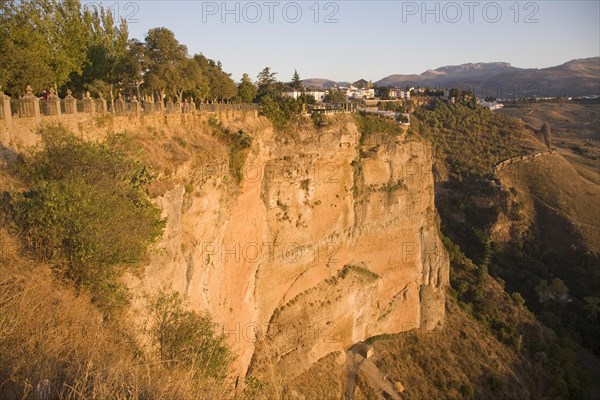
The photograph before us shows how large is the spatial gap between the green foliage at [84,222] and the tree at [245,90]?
21.3 m

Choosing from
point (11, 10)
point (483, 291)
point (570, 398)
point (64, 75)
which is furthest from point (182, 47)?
point (570, 398)

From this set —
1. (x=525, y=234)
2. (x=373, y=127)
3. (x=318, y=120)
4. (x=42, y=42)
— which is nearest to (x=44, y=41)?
(x=42, y=42)

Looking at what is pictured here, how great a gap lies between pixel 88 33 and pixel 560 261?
3920 cm

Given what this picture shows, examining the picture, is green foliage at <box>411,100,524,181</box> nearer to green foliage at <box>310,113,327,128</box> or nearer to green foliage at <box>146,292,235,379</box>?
green foliage at <box>310,113,327,128</box>

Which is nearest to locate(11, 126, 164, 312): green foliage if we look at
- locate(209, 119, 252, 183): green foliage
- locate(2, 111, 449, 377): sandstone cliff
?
locate(2, 111, 449, 377): sandstone cliff

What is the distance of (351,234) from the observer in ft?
80.6

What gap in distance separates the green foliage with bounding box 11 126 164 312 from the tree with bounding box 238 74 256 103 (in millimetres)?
21305

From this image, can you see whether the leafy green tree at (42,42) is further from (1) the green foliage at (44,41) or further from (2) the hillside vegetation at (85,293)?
(2) the hillside vegetation at (85,293)

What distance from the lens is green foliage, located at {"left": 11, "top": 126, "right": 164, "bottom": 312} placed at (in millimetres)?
8102

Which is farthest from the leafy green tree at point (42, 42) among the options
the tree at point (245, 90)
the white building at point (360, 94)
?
the white building at point (360, 94)

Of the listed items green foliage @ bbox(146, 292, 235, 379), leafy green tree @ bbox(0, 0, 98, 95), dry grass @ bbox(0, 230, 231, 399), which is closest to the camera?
dry grass @ bbox(0, 230, 231, 399)

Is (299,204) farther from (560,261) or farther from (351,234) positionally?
(560,261)

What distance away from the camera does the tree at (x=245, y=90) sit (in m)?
30.9

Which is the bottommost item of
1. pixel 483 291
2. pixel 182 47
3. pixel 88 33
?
pixel 483 291
